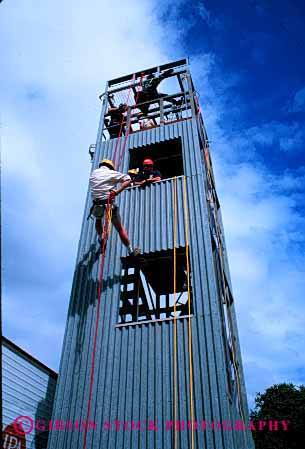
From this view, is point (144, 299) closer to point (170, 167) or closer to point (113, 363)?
point (113, 363)

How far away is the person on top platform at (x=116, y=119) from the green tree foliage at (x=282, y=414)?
2910 cm

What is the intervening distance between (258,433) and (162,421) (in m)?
30.3

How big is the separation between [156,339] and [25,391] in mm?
3087

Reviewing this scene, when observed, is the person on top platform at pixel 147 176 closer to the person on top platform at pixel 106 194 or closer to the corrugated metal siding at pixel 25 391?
the person on top platform at pixel 106 194

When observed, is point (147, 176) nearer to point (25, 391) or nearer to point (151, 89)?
point (151, 89)

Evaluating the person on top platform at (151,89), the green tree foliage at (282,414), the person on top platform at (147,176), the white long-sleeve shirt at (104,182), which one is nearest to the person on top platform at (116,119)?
the person on top platform at (151,89)

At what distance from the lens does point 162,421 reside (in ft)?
21.6

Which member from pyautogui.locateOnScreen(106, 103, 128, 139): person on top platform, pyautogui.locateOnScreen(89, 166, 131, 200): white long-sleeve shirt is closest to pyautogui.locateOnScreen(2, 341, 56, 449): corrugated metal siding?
pyautogui.locateOnScreen(89, 166, 131, 200): white long-sleeve shirt

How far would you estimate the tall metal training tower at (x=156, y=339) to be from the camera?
260 inches

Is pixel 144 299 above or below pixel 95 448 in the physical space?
above

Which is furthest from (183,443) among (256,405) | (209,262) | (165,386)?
(256,405)

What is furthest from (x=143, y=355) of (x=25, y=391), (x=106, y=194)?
(x=106, y=194)

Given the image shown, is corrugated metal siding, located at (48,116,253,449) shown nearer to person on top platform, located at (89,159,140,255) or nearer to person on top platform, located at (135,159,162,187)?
person on top platform, located at (89,159,140,255)

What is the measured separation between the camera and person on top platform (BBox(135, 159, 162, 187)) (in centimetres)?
1044
